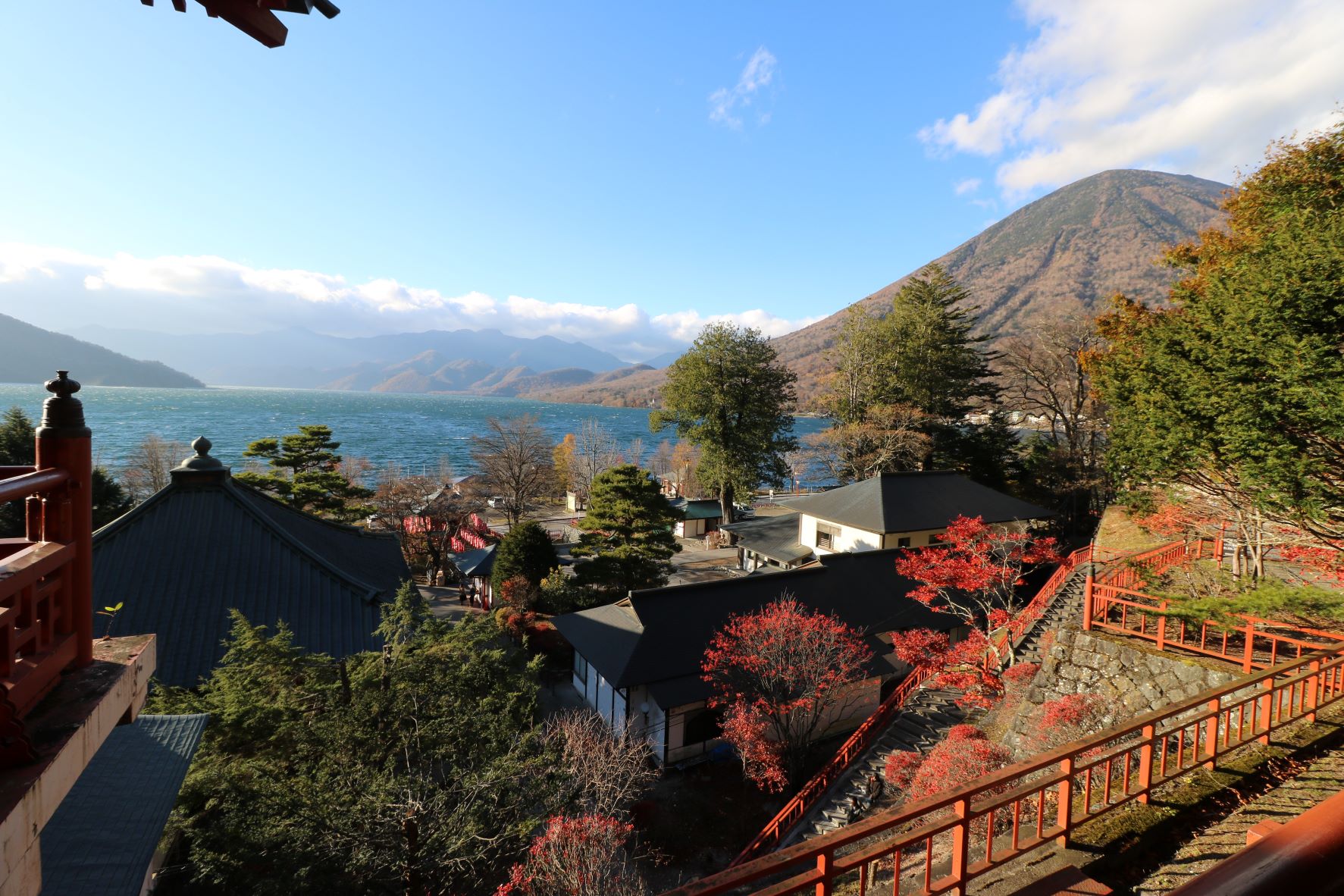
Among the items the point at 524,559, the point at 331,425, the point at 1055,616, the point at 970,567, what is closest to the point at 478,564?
the point at 524,559

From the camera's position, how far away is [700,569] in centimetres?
2878

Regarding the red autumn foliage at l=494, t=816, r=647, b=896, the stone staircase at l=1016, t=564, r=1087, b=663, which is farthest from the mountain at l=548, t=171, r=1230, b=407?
the red autumn foliage at l=494, t=816, r=647, b=896

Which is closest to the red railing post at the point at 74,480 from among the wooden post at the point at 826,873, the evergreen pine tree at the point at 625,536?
the wooden post at the point at 826,873

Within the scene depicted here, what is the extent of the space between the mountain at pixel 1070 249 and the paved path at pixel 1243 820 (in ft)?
333

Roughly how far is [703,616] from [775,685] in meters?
3.12

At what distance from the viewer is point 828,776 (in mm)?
12344

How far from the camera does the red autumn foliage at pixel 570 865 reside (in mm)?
6918

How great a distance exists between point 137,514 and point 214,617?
284 centimetres

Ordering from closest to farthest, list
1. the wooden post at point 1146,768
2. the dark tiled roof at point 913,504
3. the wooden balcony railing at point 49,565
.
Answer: the wooden balcony railing at point 49,565 < the wooden post at point 1146,768 < the dark tiled roof at point 913,504

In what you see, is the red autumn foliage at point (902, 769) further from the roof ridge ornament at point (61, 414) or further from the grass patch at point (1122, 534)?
the roof ridge ornament at point (61, 414)

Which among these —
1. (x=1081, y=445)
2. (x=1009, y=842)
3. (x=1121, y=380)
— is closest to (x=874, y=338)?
(x=1081, y=445)

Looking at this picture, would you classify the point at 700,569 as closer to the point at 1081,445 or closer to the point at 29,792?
the point at 1081,445

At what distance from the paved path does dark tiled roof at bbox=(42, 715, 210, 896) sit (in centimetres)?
851

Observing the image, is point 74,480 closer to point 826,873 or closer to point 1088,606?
point 826,873
